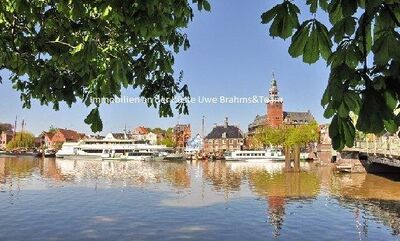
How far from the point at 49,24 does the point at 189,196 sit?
26883mm

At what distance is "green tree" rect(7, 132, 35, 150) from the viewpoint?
152250 mm

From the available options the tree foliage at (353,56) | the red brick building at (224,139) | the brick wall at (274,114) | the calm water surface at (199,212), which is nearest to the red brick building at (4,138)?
the red brick building at (224,139)

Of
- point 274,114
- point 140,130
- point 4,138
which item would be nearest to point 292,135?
point 274,114

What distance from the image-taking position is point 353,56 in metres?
2.17

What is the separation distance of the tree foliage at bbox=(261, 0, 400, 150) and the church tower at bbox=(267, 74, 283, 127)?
458ft

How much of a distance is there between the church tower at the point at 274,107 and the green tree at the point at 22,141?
85621mm

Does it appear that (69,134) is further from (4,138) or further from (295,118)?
(295,118)

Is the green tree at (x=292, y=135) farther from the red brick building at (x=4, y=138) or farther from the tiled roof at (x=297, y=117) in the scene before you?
the red brick building at (x=4, y=138)

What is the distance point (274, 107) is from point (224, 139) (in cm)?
1958

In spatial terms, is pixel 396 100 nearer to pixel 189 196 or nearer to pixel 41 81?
pixel 41 81

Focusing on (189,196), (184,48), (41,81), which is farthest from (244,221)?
(41,81)

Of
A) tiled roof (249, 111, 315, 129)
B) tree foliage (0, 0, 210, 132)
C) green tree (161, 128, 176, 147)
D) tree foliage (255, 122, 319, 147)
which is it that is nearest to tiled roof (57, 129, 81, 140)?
green tree (161, 128, 176, 147)

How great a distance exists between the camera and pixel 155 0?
12.3 feet

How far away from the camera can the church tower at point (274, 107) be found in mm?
140288
